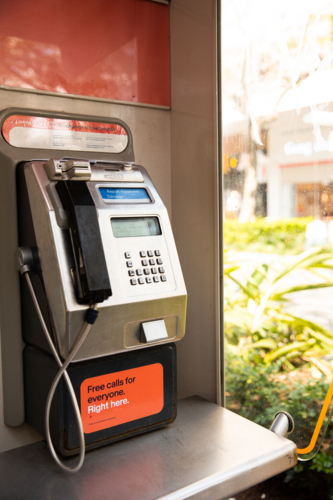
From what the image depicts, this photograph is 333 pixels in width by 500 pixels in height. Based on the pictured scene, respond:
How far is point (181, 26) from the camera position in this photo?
154cm

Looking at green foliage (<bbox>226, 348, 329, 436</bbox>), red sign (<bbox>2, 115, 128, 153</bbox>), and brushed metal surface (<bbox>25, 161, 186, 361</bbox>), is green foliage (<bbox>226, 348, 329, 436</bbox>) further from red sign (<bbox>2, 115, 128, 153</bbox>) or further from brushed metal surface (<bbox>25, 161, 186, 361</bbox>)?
red sign (<bbox>2, 115, 128, 153</bbox>)

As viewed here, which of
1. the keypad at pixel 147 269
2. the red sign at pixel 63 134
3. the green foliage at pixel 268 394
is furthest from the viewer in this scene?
the green foliage at pixel 268 394

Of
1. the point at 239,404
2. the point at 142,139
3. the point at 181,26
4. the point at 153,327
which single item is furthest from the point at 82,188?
the point at 239,404

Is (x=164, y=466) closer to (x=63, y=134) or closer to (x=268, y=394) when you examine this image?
(x=268, y=394)

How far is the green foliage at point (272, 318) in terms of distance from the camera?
136cm

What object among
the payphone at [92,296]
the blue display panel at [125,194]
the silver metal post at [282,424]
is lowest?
the silver metal post at [282,424]

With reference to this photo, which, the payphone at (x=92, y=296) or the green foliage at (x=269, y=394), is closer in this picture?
the payphone at (x=92, y=296)

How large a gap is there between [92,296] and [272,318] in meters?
0.76

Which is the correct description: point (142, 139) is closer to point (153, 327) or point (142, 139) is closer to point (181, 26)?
point (181, 26)

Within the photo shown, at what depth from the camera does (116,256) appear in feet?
3.45

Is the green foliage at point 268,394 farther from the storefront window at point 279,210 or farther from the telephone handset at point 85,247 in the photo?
the telephone handset at point 85,247

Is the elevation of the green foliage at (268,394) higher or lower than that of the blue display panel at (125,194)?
lower

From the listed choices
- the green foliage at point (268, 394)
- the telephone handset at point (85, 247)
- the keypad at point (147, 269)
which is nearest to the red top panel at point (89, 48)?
the telephone handset at point (85, 247)

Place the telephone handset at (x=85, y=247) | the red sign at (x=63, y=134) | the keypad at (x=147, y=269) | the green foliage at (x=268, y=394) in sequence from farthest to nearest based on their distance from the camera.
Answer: the green foliage at (x=268, y=394)
the red sign at (x=63, y=134)
the keypad at (x=147, y=269)
the telephone handset at (x=85, y=247)
